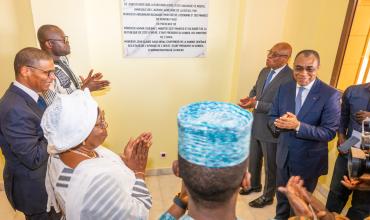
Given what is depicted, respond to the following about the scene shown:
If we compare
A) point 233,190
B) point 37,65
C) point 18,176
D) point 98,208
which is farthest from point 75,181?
point 37,65

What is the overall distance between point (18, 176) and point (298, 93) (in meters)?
2.23

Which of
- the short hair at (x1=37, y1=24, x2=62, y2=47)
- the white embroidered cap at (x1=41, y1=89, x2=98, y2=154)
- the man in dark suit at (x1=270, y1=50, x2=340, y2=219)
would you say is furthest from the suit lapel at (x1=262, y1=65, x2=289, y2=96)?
the short hair at (x1=37, y1=24, x2=62, y2=47)

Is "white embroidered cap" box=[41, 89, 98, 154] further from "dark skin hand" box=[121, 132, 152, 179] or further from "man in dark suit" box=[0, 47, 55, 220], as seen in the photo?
"man in dark suit" box=[0, 47, 55, 220]

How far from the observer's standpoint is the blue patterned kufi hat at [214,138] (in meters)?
0.82

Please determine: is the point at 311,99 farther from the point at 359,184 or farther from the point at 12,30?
the point at 12,30

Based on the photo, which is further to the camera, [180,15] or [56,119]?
Answer: [180,15]

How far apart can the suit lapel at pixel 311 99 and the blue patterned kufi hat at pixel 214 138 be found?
1413 mm

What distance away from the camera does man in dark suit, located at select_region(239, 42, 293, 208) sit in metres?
2.67

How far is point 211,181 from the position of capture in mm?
845

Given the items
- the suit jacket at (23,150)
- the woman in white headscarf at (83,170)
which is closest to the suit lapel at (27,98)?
the suit jacket at (23,150)

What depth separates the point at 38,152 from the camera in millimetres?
1646

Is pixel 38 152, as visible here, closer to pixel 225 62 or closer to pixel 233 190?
pixel 233 190

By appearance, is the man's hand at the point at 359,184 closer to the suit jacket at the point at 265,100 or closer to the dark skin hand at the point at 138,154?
the suit jacket at the point at 265,100

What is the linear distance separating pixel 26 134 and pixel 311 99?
2.08 meters
